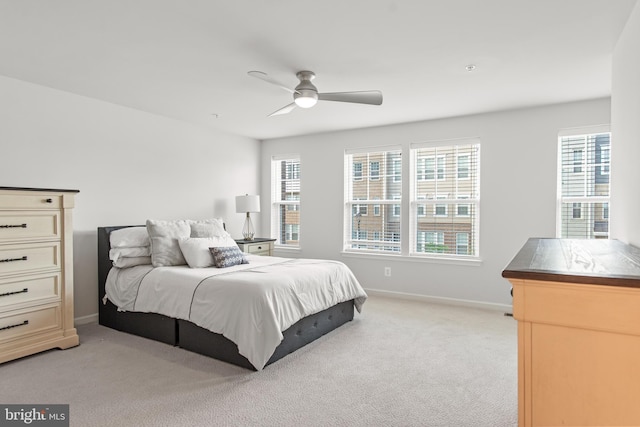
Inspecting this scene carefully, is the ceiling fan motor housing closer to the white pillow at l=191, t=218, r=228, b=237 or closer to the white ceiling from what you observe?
the white ceiling

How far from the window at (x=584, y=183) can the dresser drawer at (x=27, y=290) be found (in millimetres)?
5010

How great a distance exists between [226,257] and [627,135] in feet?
10.9

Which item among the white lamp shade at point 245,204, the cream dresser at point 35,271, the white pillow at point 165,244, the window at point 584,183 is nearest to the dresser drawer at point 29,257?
the cream dresser at point 35,271

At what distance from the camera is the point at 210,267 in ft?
12.2

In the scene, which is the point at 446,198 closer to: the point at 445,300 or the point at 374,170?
the point at 374,170

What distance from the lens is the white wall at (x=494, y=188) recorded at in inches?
164

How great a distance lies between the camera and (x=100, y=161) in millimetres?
A: 4066

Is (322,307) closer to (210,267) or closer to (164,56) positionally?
(210,267)

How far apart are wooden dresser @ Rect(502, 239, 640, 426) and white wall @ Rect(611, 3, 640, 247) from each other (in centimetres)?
122

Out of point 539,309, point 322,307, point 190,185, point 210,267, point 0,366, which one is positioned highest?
point 190,185

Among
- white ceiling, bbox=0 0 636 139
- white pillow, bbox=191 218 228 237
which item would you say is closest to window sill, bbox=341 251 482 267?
white ceiling, bbox=0 0 636 139

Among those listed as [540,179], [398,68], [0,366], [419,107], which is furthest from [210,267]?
[540,179]

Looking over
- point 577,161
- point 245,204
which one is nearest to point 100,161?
point 245,204

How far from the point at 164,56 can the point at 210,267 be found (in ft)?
6.33
